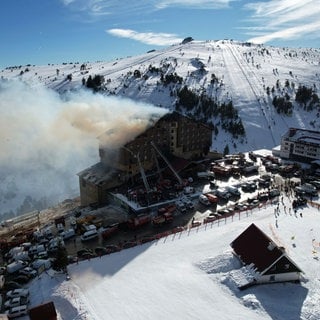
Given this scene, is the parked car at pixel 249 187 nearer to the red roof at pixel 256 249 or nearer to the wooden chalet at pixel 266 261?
the red roof at pixel 256 249

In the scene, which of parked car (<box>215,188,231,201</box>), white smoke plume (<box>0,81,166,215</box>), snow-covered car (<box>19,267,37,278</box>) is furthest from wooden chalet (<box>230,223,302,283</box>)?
white smoke plume (<box>0,81,166,215</box>)

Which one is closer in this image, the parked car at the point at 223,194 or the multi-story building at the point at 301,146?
the parked car at the point at 223,194

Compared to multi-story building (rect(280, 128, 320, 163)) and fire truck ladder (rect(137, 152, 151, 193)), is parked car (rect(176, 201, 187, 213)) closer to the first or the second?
fire truck ladder (rect(137, 152, 151, 193))

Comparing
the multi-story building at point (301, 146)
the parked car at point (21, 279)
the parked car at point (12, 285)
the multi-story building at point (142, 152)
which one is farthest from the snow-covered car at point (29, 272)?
the multi-story building at point (301, 146)

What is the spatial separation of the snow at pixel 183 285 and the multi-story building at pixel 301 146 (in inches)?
1338

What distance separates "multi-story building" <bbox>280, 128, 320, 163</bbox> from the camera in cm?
7288

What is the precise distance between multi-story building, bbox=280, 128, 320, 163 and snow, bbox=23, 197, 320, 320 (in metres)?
34.0

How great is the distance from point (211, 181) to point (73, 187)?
162 feet

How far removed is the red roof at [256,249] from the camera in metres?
32.9

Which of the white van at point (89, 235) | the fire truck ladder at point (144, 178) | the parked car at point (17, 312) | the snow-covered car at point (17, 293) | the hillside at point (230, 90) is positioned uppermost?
the hillside at point (230, 90)

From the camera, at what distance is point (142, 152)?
63531mm

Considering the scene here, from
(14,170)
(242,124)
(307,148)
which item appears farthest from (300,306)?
(242,124)

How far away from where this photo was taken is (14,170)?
104438 mm

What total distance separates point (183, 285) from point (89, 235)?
16629 mm
